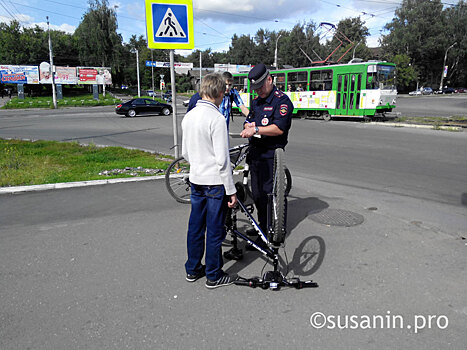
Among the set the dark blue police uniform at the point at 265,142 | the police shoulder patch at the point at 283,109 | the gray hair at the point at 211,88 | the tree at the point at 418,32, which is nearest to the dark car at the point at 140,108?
the dark blue police uniform at the point at 265,142

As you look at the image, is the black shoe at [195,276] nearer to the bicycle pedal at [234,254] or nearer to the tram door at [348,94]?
the bicycle pedal at [234,254]

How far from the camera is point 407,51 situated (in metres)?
74.4

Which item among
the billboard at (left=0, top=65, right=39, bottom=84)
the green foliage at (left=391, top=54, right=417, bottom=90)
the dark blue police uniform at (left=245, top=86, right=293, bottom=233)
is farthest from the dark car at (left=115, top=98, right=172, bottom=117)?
the green foliage at (left=391, top=54, right=417, bottom=90)

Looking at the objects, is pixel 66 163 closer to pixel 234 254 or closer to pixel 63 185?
pixel 63 185

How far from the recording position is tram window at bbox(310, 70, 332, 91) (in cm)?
2208

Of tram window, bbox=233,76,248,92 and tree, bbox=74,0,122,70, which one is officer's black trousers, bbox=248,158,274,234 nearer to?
tram window, bbox=233,76,248,92

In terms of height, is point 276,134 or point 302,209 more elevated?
point 276,134

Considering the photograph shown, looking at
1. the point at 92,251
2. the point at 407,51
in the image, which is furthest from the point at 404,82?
the point at 92,251

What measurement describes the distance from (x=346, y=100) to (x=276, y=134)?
1913 cm

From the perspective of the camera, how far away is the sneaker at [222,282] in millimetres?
3250

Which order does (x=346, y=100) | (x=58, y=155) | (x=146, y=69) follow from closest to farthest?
(x=58, y=155)
(x=346, y=100)
(x=146, y=69)

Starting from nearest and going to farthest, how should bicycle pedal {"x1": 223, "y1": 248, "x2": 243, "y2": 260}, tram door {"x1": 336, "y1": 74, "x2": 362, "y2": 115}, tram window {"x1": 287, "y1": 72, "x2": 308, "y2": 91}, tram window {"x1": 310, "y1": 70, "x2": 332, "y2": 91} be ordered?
bicycle pedal {"x1": 223, "y1": 248, "x2": 243, "y2": 260}
tram door {"x1": 336, "y1": 74, "x2": 362, "y2": 115}
tram window {"x1": 310, "y1": 70, "x2": 332, "y2": 91}
tram window {"x1": 287, "y1": 72, "x2": 308, "y2": 91}

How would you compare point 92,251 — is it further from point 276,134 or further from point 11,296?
point 276,134

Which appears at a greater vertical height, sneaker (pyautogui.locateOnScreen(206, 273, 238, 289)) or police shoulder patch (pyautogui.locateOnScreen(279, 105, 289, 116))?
police shoulder patch (pyautogui.locateOnScreen(279, 105, 289, 116))
